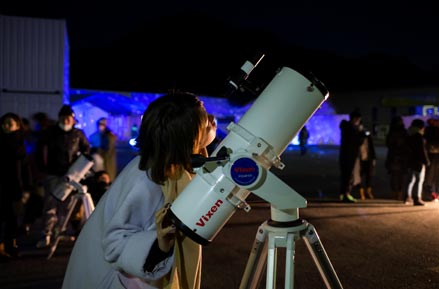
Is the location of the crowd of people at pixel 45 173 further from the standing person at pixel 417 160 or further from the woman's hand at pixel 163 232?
the standing person at pixel 417 160

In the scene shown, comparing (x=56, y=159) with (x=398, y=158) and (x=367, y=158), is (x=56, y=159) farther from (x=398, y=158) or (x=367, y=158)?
(x=398, y=158)

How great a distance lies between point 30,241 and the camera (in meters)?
5.84

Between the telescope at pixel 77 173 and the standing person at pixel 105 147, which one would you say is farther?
the standing person at pixel 105 147

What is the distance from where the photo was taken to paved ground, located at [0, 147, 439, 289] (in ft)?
14.1

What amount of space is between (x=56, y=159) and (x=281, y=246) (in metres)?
4.38

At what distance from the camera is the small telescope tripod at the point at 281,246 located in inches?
70.6

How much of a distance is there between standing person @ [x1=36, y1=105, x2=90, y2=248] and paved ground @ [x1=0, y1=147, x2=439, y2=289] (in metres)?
0.39

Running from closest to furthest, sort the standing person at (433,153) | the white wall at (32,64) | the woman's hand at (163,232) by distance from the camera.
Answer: the woman's hand at (163,232) < the white wall at (32,64) < the standing person at (433,153)

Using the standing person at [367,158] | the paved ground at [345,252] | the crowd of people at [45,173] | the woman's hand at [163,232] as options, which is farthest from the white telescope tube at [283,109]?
the standing person at [367,158]

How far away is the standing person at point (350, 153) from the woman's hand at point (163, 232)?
7598 mm

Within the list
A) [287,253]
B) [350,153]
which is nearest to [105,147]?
[350,153]

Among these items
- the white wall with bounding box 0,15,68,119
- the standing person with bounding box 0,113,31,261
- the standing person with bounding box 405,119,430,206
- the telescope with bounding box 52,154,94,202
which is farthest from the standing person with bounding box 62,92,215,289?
the white wall with bounding box 0,15,68,119

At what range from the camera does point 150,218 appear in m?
1.72

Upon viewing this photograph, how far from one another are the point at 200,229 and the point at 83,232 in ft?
1.96
